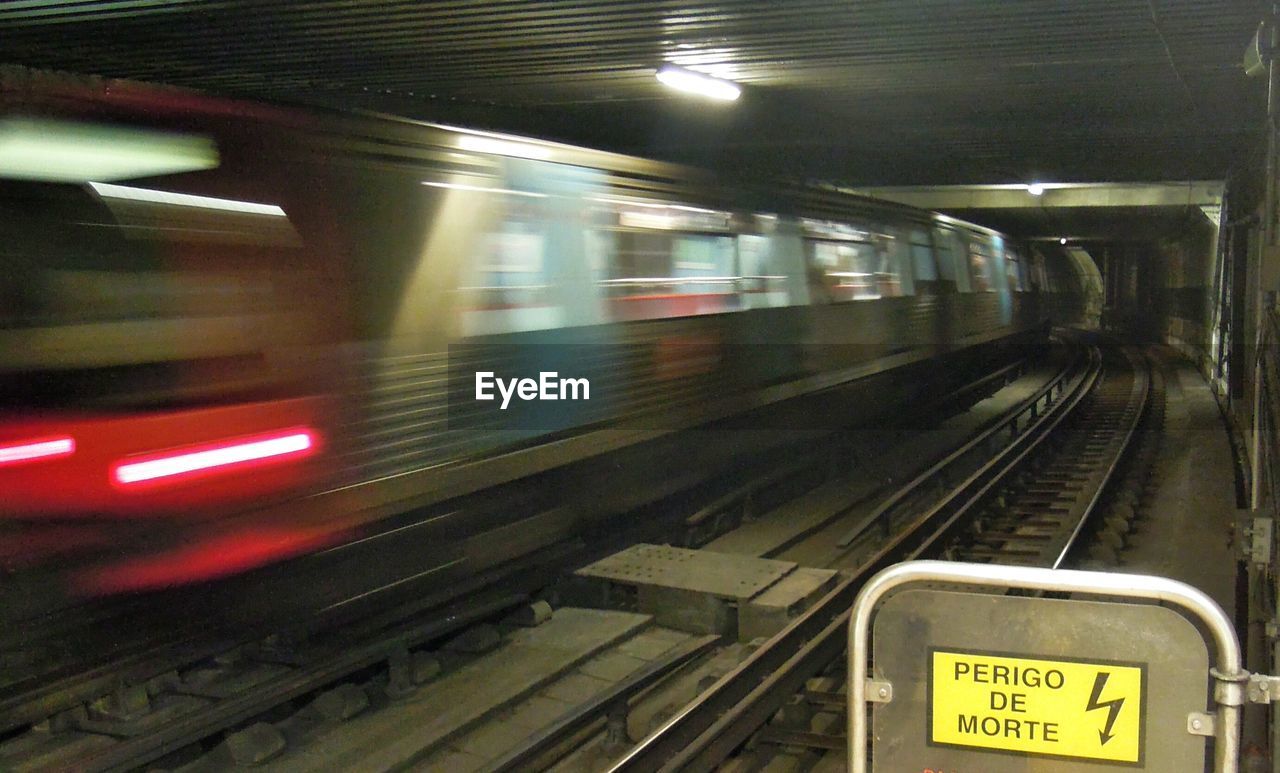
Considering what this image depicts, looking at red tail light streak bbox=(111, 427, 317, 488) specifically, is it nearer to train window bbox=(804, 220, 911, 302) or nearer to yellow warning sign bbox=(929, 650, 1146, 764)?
yellow warning sign bbox=(929, 650, 1146, 764)

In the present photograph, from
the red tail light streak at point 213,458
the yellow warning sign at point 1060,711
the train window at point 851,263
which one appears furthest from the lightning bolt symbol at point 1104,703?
the train window at point 851,263

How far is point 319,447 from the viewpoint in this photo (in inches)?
210

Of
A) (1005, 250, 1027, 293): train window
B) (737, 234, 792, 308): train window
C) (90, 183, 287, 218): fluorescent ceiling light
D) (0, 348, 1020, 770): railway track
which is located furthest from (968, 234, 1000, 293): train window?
(90, 183, 287, 218): fluorescent ceiling light

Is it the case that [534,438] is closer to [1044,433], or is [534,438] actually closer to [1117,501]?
[1117,501]

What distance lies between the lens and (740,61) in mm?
8359

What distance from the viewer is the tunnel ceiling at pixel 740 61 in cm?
682

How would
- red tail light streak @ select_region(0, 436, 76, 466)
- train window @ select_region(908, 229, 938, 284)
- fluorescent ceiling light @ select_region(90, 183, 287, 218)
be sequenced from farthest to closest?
1. train window @ select_region(908, 229, 938, 284)
2. fluorescent ceiling light @ select_region(90, 183, 287, 218)
3. red tail light streak @ select_region(0, 436, 76, 466)

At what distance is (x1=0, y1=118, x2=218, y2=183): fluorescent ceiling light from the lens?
14.4 ft

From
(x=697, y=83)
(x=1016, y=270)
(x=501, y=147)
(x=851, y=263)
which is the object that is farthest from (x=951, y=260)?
(x=501, y=147)

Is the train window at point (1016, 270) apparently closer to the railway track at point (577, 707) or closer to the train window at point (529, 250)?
the railway track at point (577, 707)

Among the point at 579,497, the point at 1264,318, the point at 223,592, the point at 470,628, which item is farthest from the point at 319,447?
the point at 1264,318

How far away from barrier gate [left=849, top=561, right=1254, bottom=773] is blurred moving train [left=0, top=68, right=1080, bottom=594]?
3207mm

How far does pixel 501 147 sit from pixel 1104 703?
4904 mm

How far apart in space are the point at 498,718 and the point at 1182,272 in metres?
27.1
